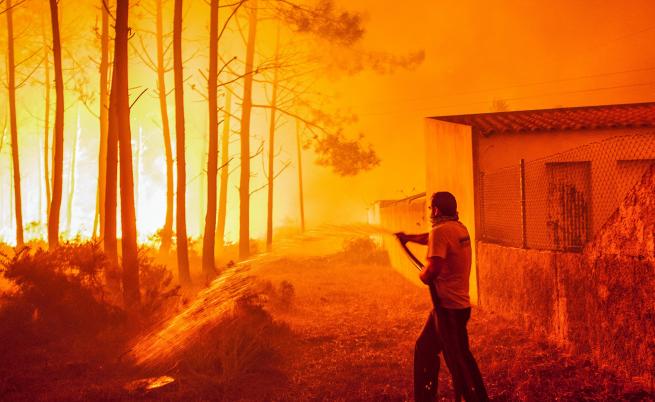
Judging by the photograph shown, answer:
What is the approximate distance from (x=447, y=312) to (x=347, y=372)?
2.45 meters

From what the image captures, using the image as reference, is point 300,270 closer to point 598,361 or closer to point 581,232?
point 581,232

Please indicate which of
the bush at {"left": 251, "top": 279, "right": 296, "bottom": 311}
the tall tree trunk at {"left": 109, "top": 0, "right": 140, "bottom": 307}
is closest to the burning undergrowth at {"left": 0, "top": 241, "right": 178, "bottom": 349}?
the tall tree trunk at {"left": 109, "top": 0, "right": 140, "bottom": 307}

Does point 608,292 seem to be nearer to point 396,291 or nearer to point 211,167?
point 396,291

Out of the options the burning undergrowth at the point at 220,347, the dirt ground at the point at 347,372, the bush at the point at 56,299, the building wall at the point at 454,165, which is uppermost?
the building wall at the point at 454,165

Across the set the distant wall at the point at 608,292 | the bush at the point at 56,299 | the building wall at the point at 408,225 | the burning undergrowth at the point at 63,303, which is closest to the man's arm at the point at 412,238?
the distant wall at the point at 608,292

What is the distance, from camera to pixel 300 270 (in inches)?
770

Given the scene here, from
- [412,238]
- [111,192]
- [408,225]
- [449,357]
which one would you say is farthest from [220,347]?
[408,225]

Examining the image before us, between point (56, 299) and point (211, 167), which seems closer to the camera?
point (56, 299)

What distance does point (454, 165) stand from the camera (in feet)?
38.8

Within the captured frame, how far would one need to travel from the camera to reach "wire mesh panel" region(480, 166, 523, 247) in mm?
9999

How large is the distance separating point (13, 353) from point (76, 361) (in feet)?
2.75

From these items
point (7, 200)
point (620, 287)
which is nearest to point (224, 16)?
point (620, 287)

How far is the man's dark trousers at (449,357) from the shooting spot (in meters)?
4.40

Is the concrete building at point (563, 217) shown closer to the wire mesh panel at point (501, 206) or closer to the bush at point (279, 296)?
the wire mesh panel at point (501, 206)
